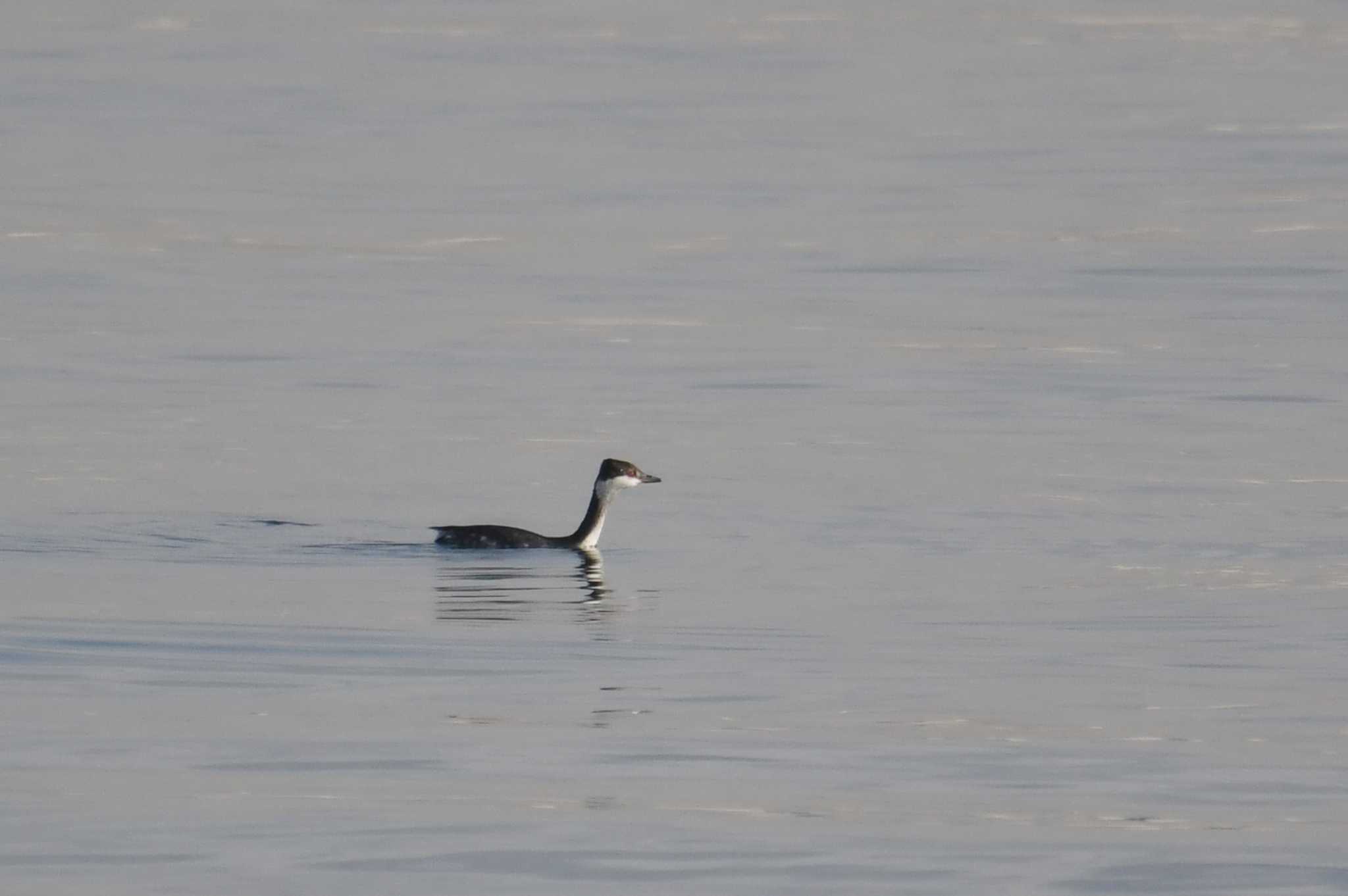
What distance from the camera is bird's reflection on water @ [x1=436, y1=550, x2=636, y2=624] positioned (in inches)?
604

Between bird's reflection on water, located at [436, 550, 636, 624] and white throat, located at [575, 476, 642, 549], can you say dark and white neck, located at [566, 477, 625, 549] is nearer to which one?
white throat, located at [575, 476, 642, 549]

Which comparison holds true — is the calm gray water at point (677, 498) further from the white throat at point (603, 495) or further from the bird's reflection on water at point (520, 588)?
the white throat at point (603, 495)

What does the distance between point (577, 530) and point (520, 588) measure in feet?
7.28

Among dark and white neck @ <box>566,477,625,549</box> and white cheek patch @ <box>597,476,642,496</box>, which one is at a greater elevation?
white cheek patch @ <box>597,476,642,496</box>

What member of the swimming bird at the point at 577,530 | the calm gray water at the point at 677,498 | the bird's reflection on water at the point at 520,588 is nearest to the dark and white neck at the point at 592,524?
the swimming bird at the point at 577,530

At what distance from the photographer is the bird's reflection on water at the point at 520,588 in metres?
15.4

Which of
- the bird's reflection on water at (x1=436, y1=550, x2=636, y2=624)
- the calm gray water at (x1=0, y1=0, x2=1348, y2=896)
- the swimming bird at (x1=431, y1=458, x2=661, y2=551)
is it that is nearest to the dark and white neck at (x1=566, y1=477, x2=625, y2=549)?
the swimming bird at (x1=431, y1=458, x2=661, y2=551)

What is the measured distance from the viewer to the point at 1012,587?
1598 cm

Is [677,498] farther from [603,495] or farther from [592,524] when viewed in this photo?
[592,524]

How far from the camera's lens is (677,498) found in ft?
64.6

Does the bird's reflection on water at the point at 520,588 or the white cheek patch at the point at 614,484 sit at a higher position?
the white cheek patch at the point at 614,484

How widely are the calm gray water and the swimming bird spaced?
0.18m

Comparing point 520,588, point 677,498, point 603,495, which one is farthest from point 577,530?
point 520,588

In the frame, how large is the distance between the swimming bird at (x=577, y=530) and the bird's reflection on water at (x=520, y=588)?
0.26 feet
